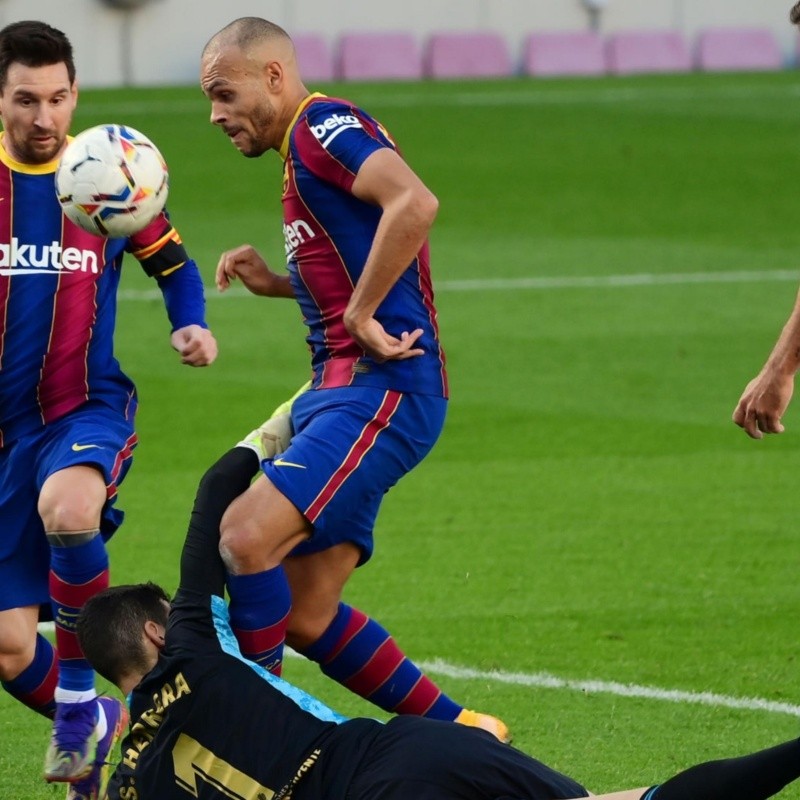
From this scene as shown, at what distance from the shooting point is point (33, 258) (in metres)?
5.70

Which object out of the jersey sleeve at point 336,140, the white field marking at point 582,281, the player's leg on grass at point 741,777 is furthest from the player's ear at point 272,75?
the white field marking at point 582,281

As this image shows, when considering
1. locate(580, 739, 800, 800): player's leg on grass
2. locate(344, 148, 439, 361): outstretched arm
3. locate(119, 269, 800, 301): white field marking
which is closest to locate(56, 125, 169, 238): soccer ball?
locate(344, 148, 439, 361): outstretched arm

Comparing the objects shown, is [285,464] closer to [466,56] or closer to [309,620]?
[309,620]

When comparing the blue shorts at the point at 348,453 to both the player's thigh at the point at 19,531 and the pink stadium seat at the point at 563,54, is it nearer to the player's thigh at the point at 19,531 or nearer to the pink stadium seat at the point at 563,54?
the player's thigh at the point at 19,531

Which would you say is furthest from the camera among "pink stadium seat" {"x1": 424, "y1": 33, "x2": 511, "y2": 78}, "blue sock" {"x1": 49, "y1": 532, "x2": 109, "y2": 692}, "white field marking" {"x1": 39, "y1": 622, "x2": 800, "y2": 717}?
"pink stadium seat" {"x1": 424, "y1": 33, "x2": 511, "y2": 78}

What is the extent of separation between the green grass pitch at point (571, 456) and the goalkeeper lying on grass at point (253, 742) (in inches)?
42.0

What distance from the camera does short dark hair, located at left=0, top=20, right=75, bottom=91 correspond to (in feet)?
18.4

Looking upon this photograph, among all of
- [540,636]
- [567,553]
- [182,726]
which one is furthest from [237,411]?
[182,726]

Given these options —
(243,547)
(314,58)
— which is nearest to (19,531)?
(243,547)

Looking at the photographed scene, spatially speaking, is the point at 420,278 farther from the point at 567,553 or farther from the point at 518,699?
the point at 567,553

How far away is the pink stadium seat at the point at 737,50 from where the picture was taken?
36.5 m

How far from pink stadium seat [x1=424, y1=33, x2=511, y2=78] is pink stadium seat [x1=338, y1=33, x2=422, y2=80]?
0.32 m

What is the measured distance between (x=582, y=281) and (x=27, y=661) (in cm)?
1043

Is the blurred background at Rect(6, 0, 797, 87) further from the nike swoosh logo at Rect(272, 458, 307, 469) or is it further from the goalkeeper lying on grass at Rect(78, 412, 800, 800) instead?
the goalkeeper lying on grass at Rect(78, 412, 800, 800)
